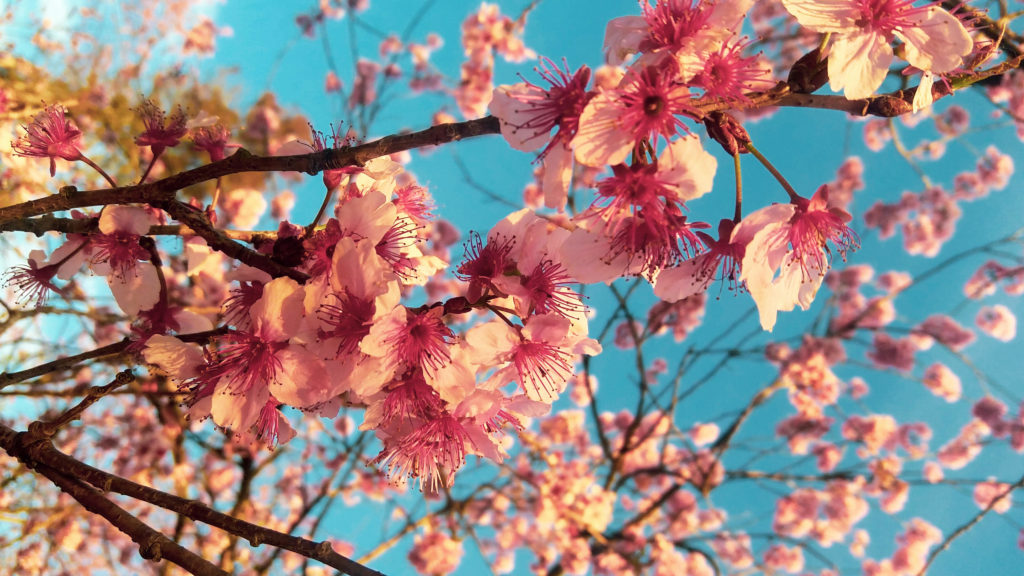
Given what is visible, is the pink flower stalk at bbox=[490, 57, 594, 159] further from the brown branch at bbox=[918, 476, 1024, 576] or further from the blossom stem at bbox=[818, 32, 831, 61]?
the brown branch at bbox=[918, 476, 1024, 576]

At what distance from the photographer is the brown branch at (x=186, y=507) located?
→ 81 centimetres

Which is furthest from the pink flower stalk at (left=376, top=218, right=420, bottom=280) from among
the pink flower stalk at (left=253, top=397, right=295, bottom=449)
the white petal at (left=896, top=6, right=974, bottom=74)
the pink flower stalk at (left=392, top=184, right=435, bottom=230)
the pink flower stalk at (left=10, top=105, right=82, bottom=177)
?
the white petal at (left=896, top=6, right=974, bottom=74)

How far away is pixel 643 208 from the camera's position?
33.4 inches

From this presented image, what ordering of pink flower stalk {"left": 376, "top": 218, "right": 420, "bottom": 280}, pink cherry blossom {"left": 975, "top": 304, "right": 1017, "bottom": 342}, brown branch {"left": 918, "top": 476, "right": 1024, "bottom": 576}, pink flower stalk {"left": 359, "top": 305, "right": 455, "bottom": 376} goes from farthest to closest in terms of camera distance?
pink cherry blossom {"left": 975, "top": 304, "right": 1017, "bottom": 342}
brown branch {"left": 918, "top": 476, "right": 1024, "bottom": 576}
pink flower stalk {"left": 376, "top": 218, "right": 420, "bottom": 280}
pink flower stalk {"left": 359, "top": 305, "right": 455, "bottom": 376}

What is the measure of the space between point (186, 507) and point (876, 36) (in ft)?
4.24

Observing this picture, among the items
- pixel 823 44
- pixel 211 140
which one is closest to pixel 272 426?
pixel 211 140

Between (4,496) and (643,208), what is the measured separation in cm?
441

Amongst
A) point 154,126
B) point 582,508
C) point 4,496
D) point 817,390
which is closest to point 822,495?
point 817,390

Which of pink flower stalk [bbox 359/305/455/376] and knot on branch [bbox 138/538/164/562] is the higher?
pink flower stalk [bbox 359/305/455/376]

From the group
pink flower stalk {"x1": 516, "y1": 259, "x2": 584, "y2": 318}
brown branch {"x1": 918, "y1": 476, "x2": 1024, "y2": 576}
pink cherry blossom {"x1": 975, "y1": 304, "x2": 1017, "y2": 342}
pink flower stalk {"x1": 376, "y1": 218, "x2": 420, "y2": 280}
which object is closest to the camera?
pink flower stalk {"x1": 516, "y1": 259, "x2": 584, "y2": 318}

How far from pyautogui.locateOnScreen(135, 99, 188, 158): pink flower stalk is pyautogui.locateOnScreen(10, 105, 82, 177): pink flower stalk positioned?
156mm

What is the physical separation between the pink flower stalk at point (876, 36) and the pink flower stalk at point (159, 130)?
1.26m

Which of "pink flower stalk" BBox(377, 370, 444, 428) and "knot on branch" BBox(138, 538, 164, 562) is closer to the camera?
"knot on branch" BBox(138, 538, 164, 562)

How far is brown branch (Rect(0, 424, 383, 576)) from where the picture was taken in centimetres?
81
